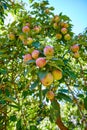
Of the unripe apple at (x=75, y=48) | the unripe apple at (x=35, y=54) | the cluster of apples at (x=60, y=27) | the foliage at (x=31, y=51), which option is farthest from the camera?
the cluster of apples at (x=60, y=27)

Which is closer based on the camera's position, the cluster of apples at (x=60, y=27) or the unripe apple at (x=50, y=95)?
the unripe apple at (x=50, y=95)

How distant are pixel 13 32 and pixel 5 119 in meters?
1.13

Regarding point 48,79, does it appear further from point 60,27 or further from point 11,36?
point 60,27

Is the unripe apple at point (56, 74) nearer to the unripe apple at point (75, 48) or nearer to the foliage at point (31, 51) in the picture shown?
the foliage at point (31, 51)

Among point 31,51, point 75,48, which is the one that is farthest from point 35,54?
point 75,48

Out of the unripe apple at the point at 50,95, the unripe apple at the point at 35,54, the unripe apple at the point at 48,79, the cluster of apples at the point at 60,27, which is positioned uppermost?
the cluster of apples at the point at 60,27

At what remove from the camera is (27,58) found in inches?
86.4

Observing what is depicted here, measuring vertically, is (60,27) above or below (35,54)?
above

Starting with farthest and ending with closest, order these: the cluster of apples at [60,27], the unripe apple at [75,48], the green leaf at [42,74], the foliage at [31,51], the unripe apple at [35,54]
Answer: the cluster of apples at [60,27] → the unripe apple at [75,48] → the foliage at [31,51] → the unripe apple at [35,54] → the green leaf at [42,74]

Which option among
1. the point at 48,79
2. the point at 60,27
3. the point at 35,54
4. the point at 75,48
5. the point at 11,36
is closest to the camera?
the point at 48,79

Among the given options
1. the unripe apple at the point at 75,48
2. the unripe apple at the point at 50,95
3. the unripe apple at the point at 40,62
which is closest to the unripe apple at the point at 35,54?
the unripe apple at the point at 40,62

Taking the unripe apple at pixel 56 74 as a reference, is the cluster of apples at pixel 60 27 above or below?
above

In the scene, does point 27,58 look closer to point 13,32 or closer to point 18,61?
point 13,32

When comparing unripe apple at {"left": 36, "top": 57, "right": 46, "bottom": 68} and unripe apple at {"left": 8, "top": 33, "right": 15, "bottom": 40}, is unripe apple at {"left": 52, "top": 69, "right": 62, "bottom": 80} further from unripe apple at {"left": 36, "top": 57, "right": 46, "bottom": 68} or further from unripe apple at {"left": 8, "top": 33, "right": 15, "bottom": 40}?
unripe apple at {"left": 8, "top": 33, "right": 15, "bottom": 40}
